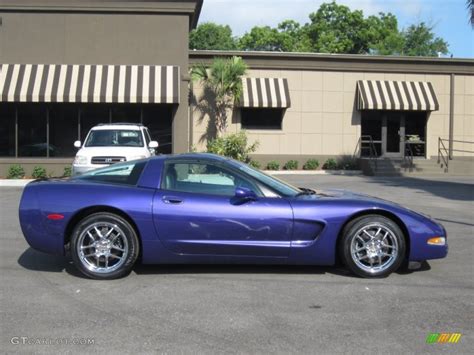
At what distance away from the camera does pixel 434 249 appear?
610 cm

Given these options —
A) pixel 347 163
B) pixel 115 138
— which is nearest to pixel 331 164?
pixel 347 163

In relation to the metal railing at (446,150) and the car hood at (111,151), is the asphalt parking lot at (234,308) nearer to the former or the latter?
the car hood at (111,151)

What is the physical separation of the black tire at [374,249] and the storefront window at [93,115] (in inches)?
663

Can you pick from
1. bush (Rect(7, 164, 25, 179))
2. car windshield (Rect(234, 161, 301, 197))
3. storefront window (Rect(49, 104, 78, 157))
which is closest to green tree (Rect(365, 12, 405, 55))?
storefront window (Rect(49, 104, 78, 157))

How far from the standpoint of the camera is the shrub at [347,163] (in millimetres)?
23781

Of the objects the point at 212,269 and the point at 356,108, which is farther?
the point at 356,108

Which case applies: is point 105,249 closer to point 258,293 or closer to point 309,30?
point 258,293

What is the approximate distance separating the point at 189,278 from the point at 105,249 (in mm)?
973

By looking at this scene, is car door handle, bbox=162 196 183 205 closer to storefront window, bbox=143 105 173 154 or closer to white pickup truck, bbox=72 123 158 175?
white pickup truck, bbox=72 123 158 175

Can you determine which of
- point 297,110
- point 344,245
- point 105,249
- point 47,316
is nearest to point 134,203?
point 105,249

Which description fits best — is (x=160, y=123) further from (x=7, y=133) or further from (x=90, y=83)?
(x=7, y=133)

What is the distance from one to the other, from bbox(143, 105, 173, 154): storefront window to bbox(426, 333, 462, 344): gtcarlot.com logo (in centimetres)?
1768

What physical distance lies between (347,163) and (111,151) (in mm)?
12680

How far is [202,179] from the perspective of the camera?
20.7 ft
